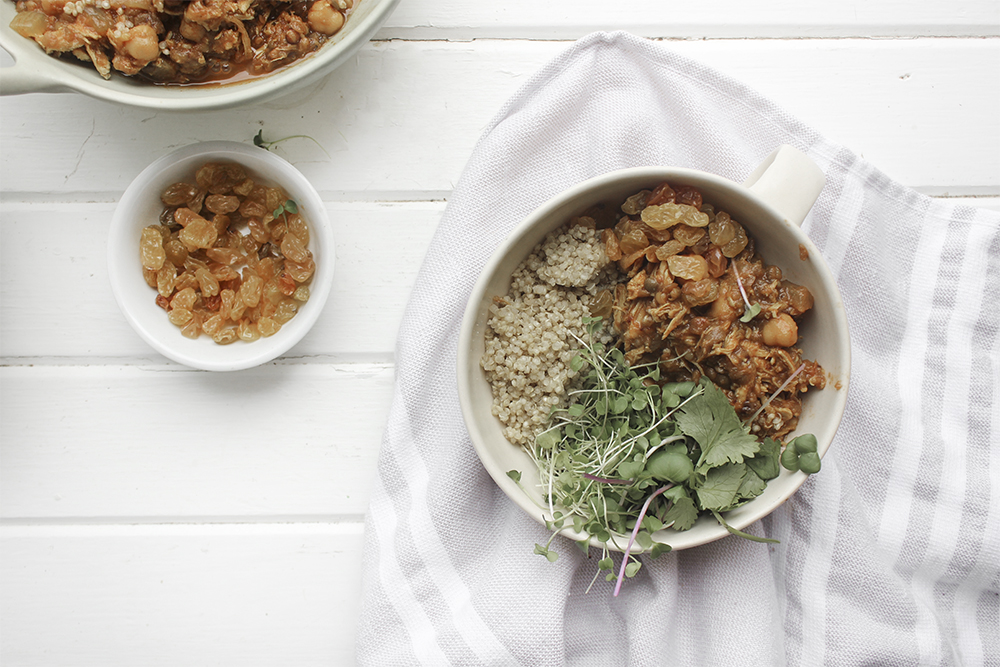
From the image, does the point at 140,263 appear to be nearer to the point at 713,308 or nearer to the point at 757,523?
the point at 713,308

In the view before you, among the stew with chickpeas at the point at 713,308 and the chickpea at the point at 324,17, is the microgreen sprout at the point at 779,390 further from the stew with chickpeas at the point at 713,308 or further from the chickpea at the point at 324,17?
the chickpea at the point at 324,17

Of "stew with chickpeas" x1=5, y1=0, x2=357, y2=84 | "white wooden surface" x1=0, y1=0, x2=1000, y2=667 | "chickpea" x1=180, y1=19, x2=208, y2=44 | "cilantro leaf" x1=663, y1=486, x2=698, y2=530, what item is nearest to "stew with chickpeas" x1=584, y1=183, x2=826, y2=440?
"cilantro leaf" x1=663, y1=486, x2=698, y2=530

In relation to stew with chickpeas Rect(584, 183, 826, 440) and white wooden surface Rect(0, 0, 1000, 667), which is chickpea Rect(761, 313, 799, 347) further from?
white wooden surface Rect(0, 0, 1000, 667)

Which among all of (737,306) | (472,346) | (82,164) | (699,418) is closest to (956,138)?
(737,306)

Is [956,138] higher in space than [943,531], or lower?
higher

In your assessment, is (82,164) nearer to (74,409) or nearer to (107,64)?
Result: (107,64)
